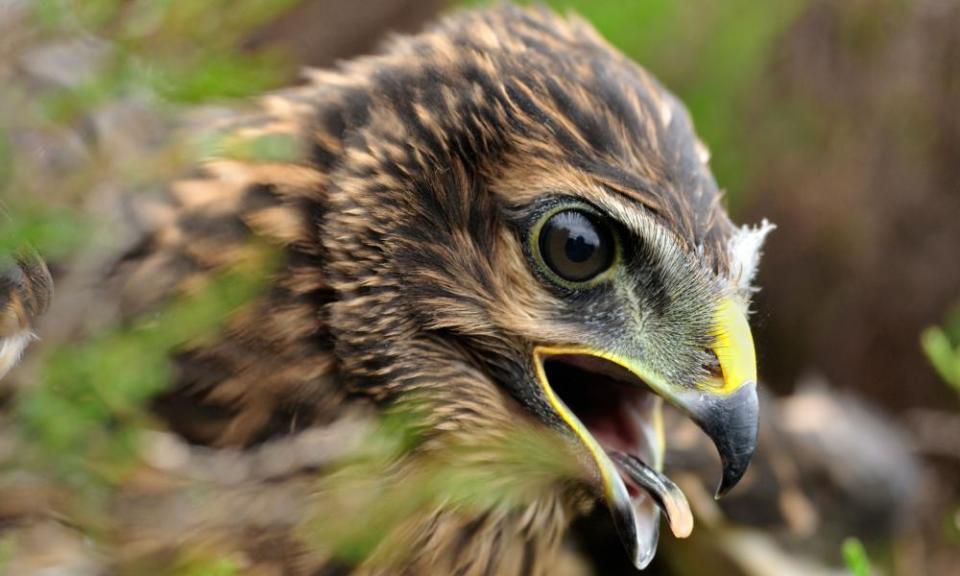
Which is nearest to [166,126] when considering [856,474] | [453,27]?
[453,27]

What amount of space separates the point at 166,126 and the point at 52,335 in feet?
2.63

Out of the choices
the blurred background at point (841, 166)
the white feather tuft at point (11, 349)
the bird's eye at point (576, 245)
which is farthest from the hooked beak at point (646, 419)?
the blurred background at point (841, 166)

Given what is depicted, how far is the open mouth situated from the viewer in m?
2.21

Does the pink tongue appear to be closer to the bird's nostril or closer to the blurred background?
the bird's nostril

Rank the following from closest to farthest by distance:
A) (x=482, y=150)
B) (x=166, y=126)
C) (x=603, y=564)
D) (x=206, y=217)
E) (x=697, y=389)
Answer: (x=697, y=389) < (x=482, y=150) < (x=206, y=217) < (x=166, y=126) < (x=603, y=564)

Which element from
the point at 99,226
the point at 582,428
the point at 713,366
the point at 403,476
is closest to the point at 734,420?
the point at 713,366

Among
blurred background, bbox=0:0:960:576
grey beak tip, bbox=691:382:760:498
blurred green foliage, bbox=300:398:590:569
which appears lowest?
blurred green foliage, bbox=300:398:590:569

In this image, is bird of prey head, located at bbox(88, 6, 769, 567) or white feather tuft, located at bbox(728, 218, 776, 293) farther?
white feather tuft, located at bbox(728, 218, 776, 293)

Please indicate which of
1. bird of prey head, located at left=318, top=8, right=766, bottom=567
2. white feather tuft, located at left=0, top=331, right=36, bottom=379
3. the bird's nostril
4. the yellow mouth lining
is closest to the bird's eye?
bird of prey head, located at left=318, top=8, right=766, bottom=567

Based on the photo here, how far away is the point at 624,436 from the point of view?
2422mm

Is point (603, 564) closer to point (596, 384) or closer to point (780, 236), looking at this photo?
point (596, 384)

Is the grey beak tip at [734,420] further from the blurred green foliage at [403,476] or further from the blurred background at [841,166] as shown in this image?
the blurred background at [841,166]

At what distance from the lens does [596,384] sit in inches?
97.6

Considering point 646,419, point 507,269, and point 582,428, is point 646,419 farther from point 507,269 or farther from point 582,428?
point 507,269
